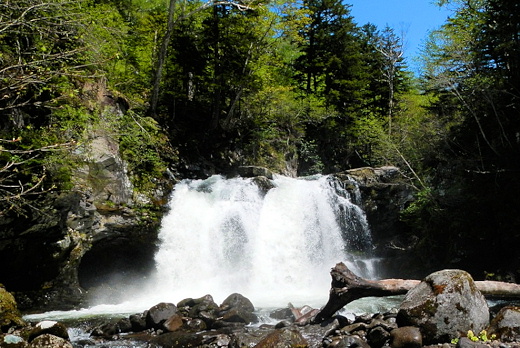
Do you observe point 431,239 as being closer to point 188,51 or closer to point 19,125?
point 19,125

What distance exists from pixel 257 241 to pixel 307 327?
628 centimetres

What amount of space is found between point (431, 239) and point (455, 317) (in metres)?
8.07

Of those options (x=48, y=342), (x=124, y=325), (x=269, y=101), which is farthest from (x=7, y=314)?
(x=269, y=101)

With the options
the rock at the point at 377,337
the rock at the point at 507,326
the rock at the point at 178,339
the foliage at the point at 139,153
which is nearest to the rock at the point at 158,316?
the rock at the point at 178,339

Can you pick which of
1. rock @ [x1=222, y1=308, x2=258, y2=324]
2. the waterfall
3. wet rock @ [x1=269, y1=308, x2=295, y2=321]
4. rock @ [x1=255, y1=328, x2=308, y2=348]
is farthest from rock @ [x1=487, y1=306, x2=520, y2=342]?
the waterfall

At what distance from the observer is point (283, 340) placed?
597 cm

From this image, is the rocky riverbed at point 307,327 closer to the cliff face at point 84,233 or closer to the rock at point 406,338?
the rock at point 406,338

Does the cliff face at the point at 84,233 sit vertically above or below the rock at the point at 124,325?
above

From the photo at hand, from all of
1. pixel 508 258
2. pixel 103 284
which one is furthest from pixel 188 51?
pixel 508 258

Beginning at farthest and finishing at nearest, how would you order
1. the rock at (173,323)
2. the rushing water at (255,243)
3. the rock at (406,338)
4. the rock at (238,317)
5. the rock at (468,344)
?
the rushing water at (255,243), the rock at (238,317), the rock at (173,323), the rock at (406,338), the rock at (468,344)

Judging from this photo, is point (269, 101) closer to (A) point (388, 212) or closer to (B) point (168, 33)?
(B) point (168, 33)

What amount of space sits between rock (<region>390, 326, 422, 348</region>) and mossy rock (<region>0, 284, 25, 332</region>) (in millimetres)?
6438

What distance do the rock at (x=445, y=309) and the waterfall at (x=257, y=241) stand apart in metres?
4.55

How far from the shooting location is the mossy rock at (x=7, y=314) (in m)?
6.39
